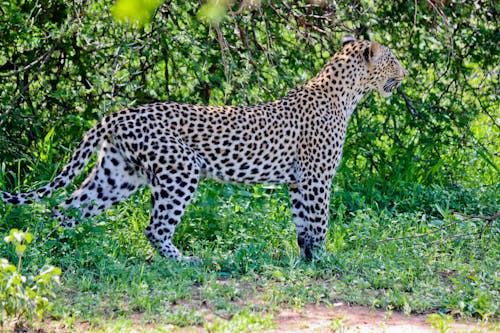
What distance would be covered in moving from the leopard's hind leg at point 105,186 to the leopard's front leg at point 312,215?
127 centimetres

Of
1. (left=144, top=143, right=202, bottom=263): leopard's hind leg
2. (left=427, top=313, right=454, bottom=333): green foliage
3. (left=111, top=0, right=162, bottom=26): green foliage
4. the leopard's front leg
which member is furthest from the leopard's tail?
(left=111, top=0, right=162, bottom=26): green foliage

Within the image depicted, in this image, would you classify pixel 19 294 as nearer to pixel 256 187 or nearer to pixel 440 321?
pixel 440 321

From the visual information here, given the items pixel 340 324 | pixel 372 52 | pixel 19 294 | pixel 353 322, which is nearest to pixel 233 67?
pixel 372 52

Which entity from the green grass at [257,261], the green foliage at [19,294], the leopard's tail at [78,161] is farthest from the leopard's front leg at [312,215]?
the green foliage at [19,294]

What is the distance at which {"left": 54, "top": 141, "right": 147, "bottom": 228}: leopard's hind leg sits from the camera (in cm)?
666

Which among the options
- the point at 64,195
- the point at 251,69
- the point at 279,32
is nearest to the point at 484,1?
the point at 279,32

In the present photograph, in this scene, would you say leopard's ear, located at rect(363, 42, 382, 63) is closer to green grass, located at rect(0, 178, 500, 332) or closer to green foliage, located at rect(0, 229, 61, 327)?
green grass, located at rect(0, 178, 500, 332)

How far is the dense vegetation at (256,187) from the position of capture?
19.0ft

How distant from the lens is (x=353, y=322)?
17.2ft

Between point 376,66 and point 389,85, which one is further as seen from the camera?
point 389,85

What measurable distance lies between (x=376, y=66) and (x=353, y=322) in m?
2.86

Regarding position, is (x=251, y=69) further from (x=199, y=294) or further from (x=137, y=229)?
(x=199, y=294)

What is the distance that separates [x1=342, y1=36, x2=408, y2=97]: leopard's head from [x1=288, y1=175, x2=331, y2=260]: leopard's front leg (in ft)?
3.42

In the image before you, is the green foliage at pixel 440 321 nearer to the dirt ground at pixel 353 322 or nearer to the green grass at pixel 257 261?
the dirt ground at pixel 353 322
